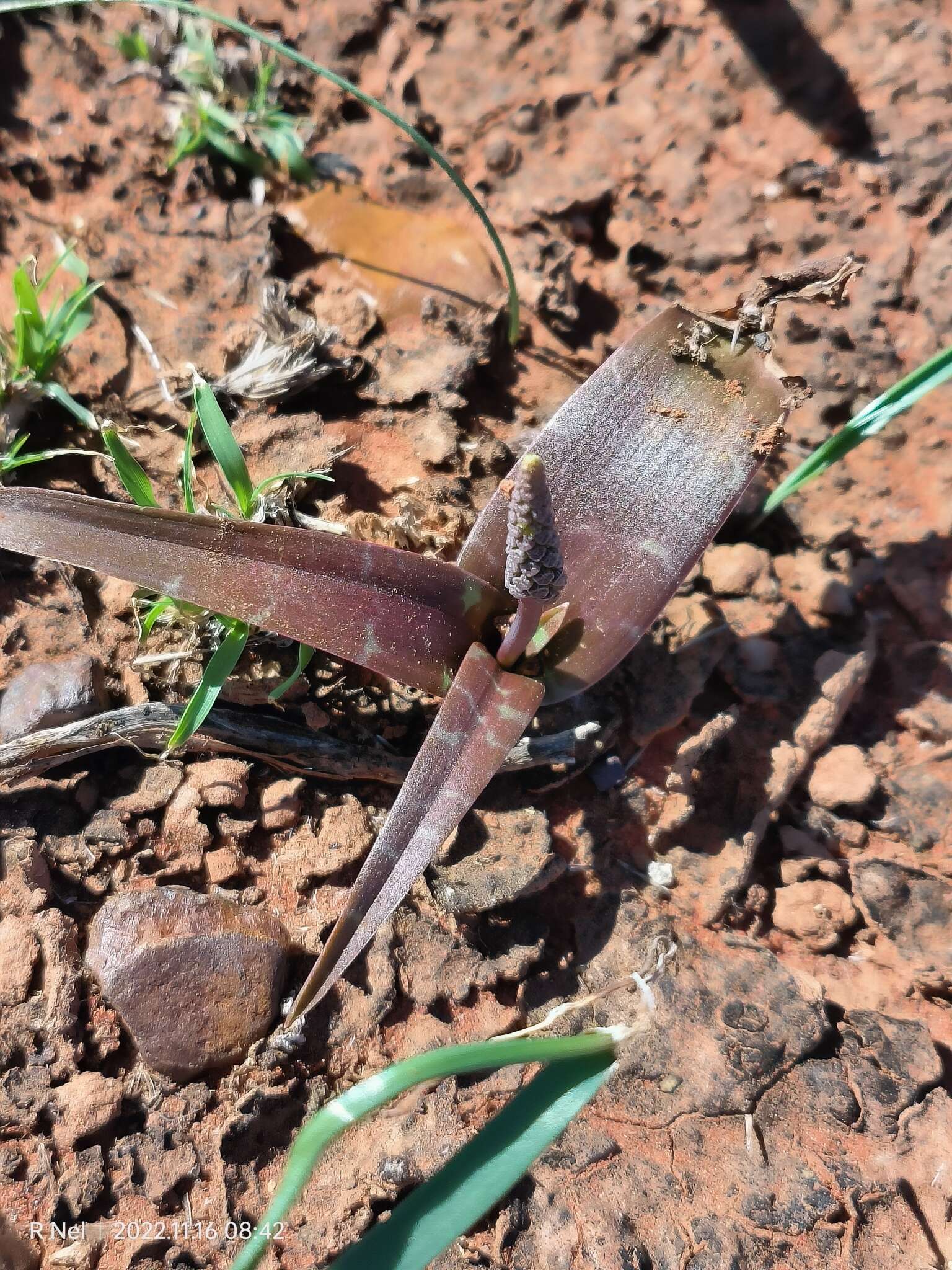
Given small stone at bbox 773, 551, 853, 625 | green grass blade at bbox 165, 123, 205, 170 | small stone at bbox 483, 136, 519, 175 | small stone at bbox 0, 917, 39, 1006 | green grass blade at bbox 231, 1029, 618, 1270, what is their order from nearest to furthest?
green grass blade at bbox 231, 1029, 618, 1270
small stone at bbox 0, 917, 39, 1006
small stone at bbox 773, 551, 853, 625
green grass blade at bbox 165, 123, 205, 170
small stone at bbox 483, 136, 519, 175

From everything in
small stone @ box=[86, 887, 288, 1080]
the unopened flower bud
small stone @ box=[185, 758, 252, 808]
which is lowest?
small stone @ box=[86, 887, 288, 1080]

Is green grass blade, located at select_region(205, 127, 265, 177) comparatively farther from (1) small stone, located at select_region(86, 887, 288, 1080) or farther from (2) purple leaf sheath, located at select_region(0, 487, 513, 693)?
(1) small stone, located at select_region(86, 887, 288, 1080)

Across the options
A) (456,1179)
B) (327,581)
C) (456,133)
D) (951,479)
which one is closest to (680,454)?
(327,581)

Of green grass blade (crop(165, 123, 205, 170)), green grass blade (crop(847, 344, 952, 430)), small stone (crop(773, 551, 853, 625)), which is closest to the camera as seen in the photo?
green grass blade (crop(847, 344, 952, 430))

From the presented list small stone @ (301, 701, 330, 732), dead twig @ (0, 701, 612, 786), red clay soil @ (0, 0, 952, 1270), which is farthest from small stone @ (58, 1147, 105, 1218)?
small stone @ (301, 701, 330, 732)

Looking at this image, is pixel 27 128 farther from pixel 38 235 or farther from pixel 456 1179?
pixel 456 1179

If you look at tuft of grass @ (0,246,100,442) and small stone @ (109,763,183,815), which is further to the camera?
tuft of grass @ (0,246,100,442)
